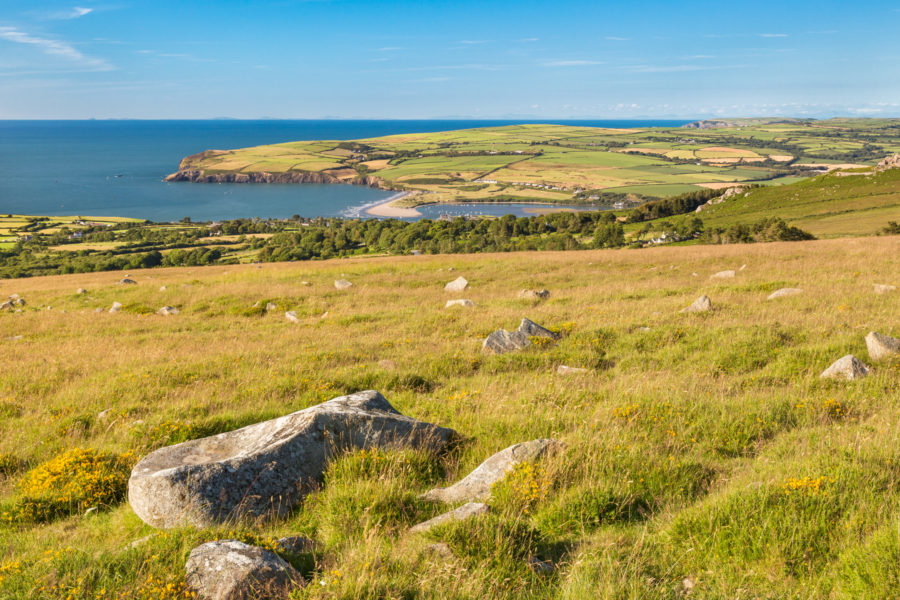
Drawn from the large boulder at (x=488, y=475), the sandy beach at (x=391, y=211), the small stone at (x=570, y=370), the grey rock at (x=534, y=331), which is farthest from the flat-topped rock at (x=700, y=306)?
the sandy beach at (x=391, y=211)

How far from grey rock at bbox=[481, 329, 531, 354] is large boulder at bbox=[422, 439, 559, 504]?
21.6 feet

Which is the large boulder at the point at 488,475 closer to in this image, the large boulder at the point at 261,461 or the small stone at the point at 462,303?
the large boulder at the point at 261,461

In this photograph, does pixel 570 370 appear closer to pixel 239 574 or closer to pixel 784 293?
pixel 239 574

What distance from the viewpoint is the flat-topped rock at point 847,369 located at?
9281 mm

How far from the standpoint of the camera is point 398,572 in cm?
433

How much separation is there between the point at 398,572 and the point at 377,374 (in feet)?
24.5

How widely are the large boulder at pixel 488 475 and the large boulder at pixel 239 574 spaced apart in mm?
2117

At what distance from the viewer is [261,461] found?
6.40 meters

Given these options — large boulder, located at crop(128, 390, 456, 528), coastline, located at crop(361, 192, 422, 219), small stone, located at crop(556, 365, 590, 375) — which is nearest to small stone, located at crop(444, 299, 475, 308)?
small stone, located at crop(556, 365, 590, 375)

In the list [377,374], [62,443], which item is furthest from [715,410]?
[62,443]

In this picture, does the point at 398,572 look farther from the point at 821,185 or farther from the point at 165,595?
the point at 821,185

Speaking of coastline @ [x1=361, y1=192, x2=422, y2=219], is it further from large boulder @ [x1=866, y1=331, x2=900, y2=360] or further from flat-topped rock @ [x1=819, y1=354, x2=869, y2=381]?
flat-topped rock @ [x1=819, y1=354, x2=869, y2=381]

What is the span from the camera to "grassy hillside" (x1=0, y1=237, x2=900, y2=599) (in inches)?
172

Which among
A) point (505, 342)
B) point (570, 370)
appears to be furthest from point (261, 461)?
point (505, 342)
